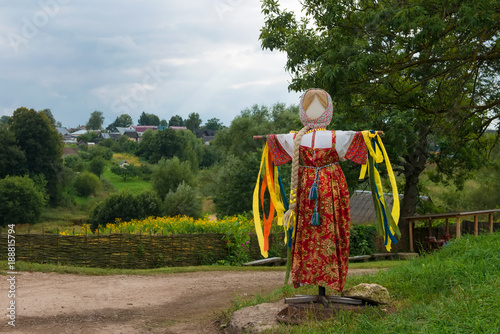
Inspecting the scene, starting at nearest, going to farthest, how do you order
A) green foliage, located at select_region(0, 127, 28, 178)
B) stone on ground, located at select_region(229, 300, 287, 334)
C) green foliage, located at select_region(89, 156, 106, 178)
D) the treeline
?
stone on ground, located at select_region(229, 300, 287, 334) < the treeline < green foliage, located at select_region(0, 127, 28, 178) < green foliage, located at select_region(89, 156, 106, 178)

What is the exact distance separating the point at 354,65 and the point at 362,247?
9571 mm

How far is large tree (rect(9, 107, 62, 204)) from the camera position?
45.8 meters

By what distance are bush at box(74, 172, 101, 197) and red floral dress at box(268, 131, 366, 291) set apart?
1931 inches

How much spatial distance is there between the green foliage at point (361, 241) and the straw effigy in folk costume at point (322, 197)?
36.2ft

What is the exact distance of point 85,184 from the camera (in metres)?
51.0

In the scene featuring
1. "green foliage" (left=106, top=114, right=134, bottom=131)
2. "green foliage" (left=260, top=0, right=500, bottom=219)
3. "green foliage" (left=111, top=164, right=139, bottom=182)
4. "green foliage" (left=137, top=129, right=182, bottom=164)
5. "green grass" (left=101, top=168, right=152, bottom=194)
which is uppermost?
"green foliage" (left=106, top=114, right=134, bottom=131)

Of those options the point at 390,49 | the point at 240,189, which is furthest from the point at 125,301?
the point at 240,189

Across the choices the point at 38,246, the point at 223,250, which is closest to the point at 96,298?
the point at 38,246

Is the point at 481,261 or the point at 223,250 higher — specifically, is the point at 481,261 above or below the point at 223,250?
above

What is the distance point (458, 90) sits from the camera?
977 cm

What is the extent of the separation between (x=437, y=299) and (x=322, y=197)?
1623mm

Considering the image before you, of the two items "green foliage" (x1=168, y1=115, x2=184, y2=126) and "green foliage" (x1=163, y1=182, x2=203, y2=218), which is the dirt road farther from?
"green foliage" (x1=168, y1=115, x2=184, y2=126)

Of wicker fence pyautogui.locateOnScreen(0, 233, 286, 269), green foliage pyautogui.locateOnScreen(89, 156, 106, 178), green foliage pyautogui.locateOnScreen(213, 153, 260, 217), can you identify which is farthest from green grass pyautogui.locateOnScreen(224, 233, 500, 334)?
green foliage pyautogui.locateOnScreen(89, 156, 106, 178)

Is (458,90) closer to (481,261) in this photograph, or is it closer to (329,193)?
(481,261)
